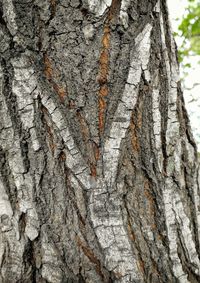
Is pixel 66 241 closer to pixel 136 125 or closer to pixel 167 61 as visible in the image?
pixel 136 125

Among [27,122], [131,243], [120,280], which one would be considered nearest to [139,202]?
[131,243]

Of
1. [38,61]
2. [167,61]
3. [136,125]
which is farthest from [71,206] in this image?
[167,61]

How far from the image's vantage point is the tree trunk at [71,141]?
0.99m

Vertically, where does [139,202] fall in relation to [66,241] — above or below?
above

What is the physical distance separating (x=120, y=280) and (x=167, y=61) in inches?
27.9

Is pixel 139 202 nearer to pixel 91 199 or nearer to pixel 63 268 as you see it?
pixel 91 199

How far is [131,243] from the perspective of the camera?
1022 millimetres

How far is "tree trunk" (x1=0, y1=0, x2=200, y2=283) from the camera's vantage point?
992 mm

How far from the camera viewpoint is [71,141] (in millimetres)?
1001

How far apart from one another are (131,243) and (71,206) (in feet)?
0.70

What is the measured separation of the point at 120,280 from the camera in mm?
1009

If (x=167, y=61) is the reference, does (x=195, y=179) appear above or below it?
below

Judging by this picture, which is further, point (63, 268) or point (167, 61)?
point (167, 61)

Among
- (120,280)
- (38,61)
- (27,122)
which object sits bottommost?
(120,280)
